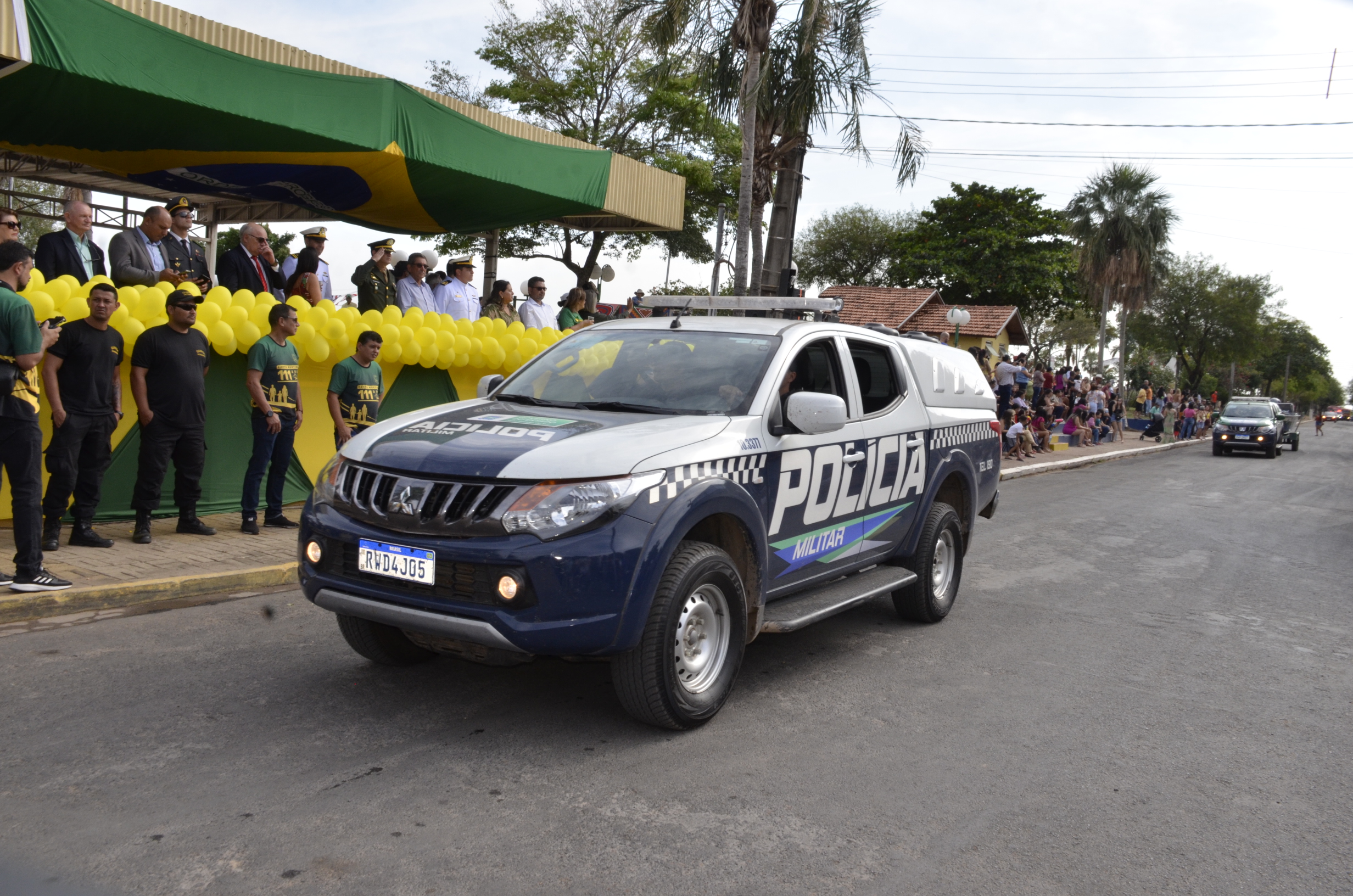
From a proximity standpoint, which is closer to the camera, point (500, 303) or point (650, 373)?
point (650, 373)

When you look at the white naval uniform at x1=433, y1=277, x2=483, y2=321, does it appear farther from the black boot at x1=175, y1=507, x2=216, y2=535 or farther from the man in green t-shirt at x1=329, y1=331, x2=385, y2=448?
the black boot at x1=175, y1=507, x2=216, y2=535

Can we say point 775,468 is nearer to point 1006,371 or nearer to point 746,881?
point 746,881

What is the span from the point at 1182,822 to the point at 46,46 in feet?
27.6

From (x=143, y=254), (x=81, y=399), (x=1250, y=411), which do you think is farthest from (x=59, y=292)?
(x=1250, y=411)

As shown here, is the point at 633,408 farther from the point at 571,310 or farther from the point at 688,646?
the point at 571,310

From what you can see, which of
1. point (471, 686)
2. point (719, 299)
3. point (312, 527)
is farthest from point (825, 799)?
point (719, 299)

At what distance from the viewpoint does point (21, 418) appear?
225 inches

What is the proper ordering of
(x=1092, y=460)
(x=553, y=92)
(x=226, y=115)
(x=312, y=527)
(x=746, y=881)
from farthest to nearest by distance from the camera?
(x=553, y=92) < (x=1092, y=460) < (x=226, y=115) < (x=312, y=527) < (x=746, y=881)

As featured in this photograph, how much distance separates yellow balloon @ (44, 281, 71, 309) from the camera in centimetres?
700

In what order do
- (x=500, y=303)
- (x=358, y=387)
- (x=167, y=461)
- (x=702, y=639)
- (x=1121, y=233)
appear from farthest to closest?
(x=1121, y=233)
(x=500, y=303)
(x=358, y=387)
(x=167, y=461)
(x=702, y=639)

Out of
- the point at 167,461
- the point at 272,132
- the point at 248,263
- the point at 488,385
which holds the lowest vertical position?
the point at 167,461

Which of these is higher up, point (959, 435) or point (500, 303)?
point (500, 303)

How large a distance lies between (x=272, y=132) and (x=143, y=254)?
180cm

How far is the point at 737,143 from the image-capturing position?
1510 inches
